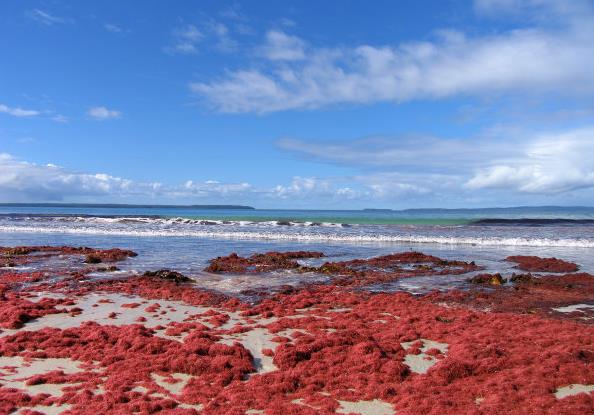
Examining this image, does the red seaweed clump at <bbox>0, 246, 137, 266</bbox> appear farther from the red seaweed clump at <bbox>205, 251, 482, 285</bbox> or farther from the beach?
the red seaweed clump at <bbox>205, 251, 482, 285</bbox>

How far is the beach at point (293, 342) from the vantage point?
872 cm

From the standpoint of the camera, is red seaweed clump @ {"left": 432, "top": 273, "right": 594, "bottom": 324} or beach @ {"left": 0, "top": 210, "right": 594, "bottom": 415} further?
red seaweed clump @ {"left": 432, "top": 273, "right": 594, "bottom": 324}

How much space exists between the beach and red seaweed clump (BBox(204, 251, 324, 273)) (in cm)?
68

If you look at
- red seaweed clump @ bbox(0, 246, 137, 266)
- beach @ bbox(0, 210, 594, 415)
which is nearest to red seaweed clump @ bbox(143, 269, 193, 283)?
beach @ bbox(0, 210, 594, 415)

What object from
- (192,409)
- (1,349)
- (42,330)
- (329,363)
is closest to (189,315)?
(42,330)

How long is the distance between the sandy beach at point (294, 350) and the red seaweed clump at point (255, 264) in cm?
562

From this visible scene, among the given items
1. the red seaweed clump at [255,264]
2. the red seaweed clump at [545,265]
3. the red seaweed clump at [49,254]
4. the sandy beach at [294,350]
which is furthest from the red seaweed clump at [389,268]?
the red seaweed clump at [49,254]

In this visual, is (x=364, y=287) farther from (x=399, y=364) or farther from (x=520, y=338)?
(x=399, y=364)

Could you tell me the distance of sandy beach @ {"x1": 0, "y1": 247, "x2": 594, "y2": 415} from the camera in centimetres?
864

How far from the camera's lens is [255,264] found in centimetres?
2858

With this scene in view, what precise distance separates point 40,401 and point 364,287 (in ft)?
49.3

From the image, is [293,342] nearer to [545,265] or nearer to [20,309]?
[20,309]

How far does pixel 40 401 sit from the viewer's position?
8.48 metres

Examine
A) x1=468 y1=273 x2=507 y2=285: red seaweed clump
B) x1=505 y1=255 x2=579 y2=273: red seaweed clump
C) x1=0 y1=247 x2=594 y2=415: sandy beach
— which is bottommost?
x1=0 y1=247 x2=594 y2=415: sandy beach
